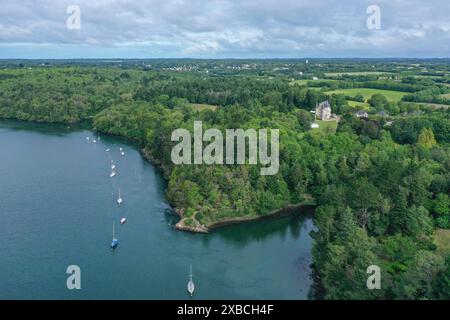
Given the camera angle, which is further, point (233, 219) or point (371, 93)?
point (371, 93)

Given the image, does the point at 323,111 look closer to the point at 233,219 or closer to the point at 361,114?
the point at 361,114

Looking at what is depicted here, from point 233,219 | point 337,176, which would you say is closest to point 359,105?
point 337,176

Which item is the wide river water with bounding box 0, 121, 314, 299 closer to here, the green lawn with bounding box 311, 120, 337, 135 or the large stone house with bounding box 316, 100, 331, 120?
the green lawn with bounding box 311, 120, 337, 135

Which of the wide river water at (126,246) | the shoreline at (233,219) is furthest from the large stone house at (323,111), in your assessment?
the wide river water at (126,246)

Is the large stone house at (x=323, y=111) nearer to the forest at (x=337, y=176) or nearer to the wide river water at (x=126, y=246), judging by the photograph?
the forest at (x=337, y=176)

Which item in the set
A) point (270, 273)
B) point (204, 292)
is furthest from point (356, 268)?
point (204, 292)

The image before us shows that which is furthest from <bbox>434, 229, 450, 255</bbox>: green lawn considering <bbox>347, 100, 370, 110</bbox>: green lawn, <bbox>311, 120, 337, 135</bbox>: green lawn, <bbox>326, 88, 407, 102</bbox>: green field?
<bbox>326, 88, 407, 102</bbox>: green field
